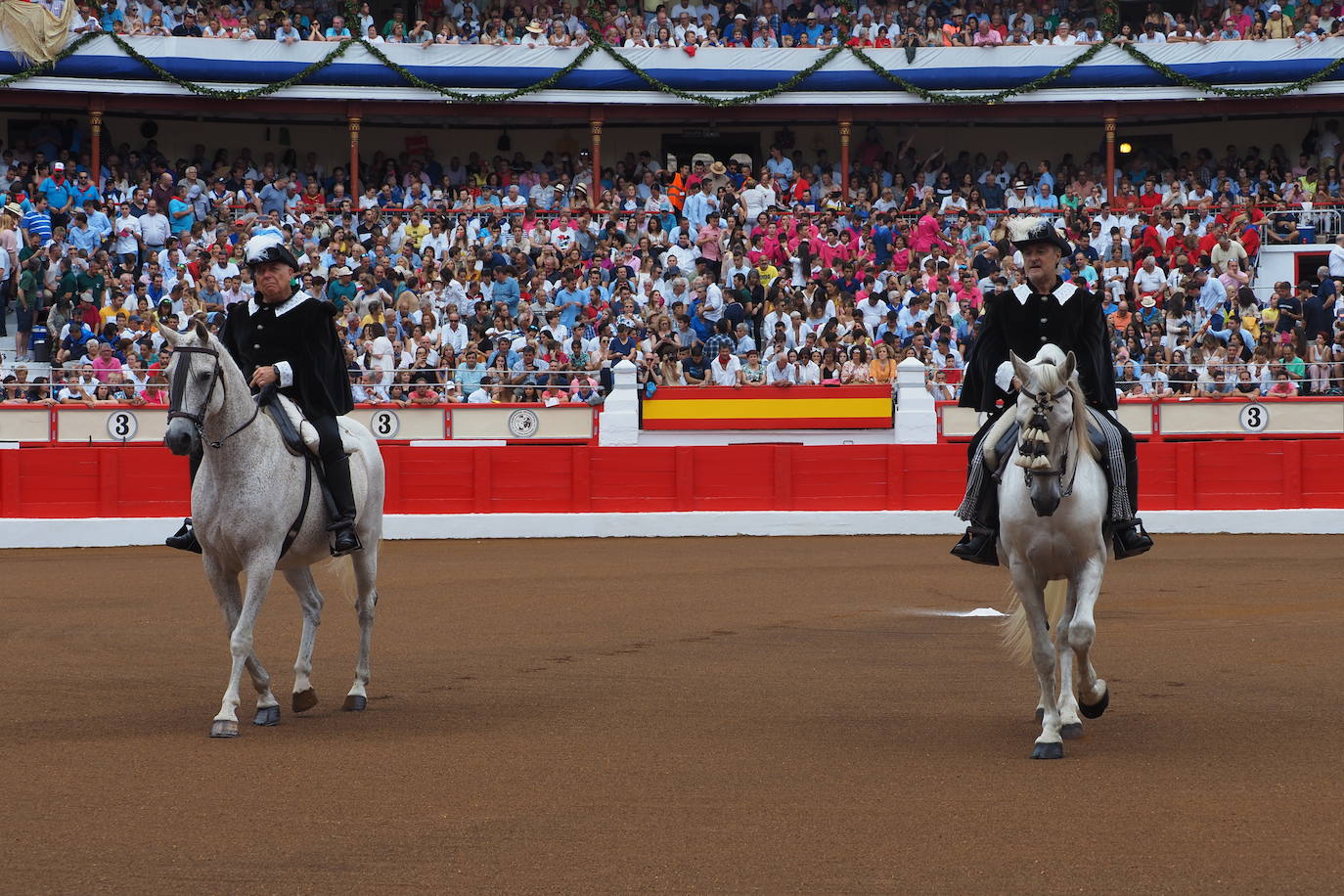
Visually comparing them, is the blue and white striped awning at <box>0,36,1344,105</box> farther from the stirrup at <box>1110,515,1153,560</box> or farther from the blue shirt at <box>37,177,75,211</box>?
the stirrup at <box>1110,515,1153,560</box>

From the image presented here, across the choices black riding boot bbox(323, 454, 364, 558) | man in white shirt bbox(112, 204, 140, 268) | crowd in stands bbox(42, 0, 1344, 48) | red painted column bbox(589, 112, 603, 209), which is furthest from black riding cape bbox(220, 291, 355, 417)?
crowd in stands bbox(42, 0, 1344, 48)

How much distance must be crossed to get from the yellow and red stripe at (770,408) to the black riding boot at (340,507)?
14.0 metres

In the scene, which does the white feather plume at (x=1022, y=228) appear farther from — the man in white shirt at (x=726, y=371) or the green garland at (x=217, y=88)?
the green garland at (x=217, y=88)

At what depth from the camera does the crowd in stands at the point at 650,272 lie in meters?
22.9

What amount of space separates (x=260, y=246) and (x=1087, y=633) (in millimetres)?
4499

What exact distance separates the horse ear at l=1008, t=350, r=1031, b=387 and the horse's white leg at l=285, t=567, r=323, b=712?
13.0 ft

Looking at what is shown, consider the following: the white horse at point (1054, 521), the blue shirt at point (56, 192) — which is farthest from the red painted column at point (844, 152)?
the white horse at point (1054, 521)

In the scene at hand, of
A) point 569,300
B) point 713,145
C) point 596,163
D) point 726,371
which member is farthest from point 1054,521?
point 713,145

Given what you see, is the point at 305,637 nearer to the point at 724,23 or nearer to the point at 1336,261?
the point at 1336,261

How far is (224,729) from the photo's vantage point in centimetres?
812

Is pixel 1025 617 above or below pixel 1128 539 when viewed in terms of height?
below

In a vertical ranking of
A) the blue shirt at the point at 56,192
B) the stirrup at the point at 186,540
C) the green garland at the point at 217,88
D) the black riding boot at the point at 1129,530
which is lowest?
the stirrup at the point at 186,540

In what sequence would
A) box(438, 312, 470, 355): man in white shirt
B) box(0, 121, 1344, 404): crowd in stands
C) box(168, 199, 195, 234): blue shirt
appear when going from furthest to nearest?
box(168, 199, 195, 234): blue shirt < box(438, 312, 470, 355): man in white shirt < box(0, 121, 1344, 404): crowd in stands

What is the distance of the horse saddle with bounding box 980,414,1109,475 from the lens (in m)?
8.07
